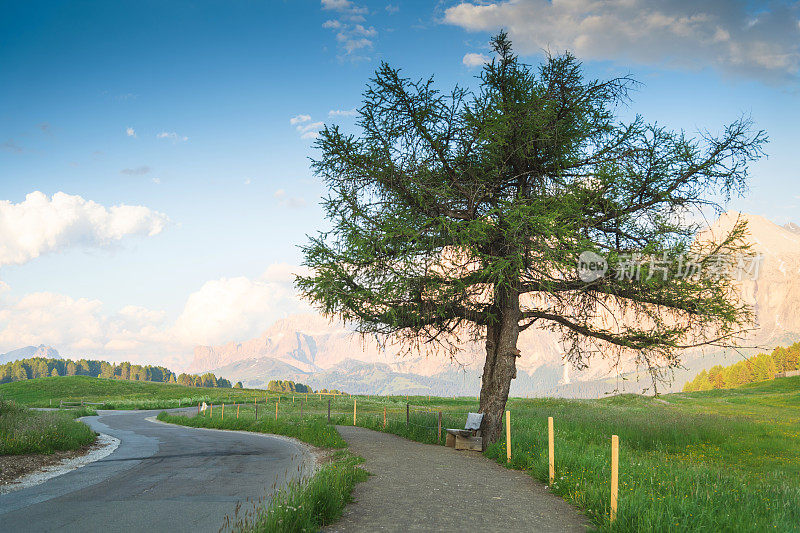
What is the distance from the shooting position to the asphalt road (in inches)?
335

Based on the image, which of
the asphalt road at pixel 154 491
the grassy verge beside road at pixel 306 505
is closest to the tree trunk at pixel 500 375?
the grassy verge beside road at pixel 306 505

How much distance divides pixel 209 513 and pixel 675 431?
1892cm

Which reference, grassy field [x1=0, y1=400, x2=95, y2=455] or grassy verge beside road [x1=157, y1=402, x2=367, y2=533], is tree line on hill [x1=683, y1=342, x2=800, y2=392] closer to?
grassy field [x1=0, y1=400, x2=95, y2=455]

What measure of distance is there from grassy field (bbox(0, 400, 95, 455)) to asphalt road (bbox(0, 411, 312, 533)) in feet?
6.12

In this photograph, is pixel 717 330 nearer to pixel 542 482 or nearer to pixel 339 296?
pixel 542 482

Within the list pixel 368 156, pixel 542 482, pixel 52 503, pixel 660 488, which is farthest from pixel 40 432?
pixel 660 488

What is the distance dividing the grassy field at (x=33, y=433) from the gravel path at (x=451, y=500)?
11.2 metres

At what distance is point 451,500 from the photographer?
9.16 meters

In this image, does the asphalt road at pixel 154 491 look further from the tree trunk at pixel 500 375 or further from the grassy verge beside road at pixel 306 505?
the tree trunk at pixel 500 375

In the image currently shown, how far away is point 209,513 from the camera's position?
30.0ft

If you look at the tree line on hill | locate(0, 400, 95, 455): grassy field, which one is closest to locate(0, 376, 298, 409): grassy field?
locate(0, 400, 95, 455): grassy field

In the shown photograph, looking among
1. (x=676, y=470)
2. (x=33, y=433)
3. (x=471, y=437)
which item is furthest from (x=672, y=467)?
(x=33, y=433)

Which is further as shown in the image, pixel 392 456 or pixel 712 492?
pixel 392 456

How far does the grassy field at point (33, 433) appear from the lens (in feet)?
51.6
